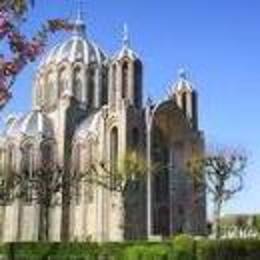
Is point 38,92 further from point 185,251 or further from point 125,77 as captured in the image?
point 185,251

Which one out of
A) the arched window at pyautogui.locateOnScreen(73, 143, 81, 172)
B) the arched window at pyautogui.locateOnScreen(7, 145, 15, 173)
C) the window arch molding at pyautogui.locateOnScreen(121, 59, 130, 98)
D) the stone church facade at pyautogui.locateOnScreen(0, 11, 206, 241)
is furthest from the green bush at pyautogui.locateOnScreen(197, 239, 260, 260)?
the arched window at pyautogui.locateOnScreen(7, 145, 15, 173)

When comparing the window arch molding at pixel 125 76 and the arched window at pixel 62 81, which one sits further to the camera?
the arched window at pixel 62 81

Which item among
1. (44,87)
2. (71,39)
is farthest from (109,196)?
(71,39)

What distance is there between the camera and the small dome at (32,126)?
66250 millimetres

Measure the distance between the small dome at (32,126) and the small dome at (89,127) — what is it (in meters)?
3.44

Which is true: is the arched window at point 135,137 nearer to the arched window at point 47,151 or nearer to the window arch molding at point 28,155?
the arched window at point 47,151

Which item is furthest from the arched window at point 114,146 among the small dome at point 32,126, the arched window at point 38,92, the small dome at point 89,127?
the arched window at point 38,92

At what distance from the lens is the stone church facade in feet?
197

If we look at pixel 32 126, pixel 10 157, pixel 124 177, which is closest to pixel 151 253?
pixel 124 177

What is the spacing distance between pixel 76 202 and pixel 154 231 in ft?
29.5

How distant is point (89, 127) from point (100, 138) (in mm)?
3910

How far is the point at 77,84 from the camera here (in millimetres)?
70500

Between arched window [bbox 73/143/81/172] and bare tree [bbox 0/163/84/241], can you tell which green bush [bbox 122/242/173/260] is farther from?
arched window [bbox 73/143/81/172]

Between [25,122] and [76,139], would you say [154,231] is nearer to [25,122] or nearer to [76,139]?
[76,139]
